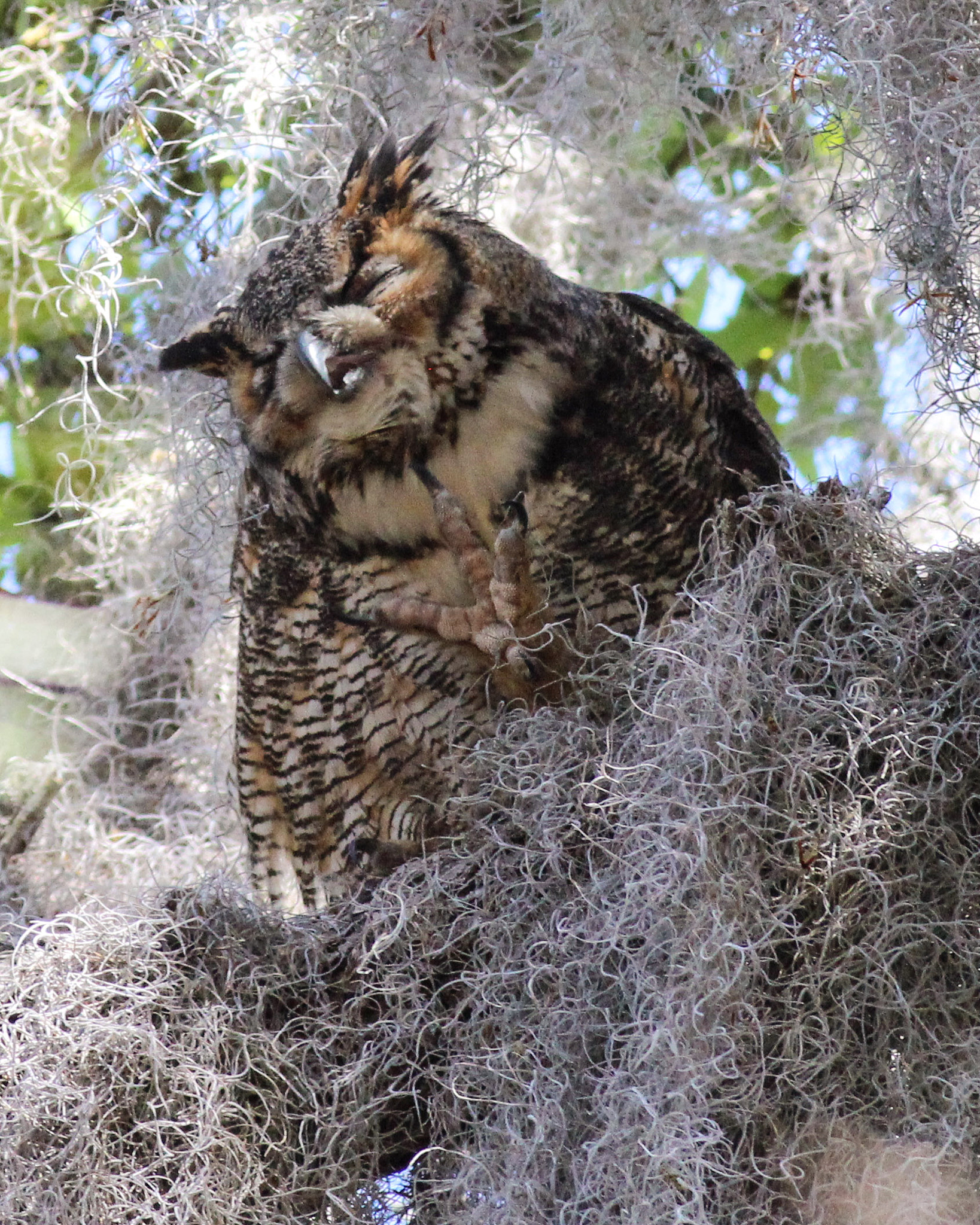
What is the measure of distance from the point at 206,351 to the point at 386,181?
0.32 m

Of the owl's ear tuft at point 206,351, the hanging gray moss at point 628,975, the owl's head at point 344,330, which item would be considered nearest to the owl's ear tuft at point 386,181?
the owl's head at point 344,330

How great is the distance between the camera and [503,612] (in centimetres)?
181

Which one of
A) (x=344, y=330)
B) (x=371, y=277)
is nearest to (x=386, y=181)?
(x=371, y=277)

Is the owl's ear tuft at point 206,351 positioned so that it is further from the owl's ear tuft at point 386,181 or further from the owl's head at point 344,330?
the owl's ear tuft at point 386,181

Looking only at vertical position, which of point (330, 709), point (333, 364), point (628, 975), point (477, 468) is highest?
point (333, 364)

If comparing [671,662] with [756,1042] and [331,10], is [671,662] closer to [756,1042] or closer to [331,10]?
[756,1042]

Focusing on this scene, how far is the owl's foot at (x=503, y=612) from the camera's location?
179 cm

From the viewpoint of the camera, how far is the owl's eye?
5.71 feet

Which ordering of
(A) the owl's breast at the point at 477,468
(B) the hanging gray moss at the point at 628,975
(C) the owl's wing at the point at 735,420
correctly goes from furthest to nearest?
(C) the owl's wing at the point at 735,420 → (A) the owl's breast at the point at 477,468 → (B) the hanging gray moss at the point at 628,975

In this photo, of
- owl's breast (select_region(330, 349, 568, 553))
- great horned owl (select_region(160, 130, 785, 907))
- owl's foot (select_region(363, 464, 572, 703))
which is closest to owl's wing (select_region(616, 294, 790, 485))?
great horned owl (select_region(160, 130, 785, 907))

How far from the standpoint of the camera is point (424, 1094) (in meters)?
1.62

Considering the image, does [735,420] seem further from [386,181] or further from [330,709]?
[330,709]

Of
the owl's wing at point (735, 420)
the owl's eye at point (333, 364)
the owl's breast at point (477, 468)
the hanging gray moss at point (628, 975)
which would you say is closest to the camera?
the hanging gray moss at point (628, 975)

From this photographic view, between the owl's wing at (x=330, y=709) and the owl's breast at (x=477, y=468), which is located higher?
the owl's breast at (x=477, y=468)
